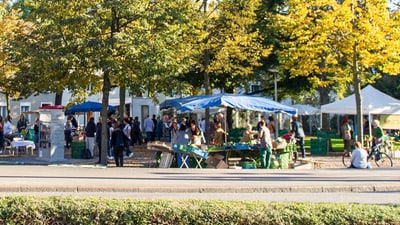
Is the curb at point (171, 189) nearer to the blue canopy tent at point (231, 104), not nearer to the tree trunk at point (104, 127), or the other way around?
the blue canopy tent at point (231, 104)

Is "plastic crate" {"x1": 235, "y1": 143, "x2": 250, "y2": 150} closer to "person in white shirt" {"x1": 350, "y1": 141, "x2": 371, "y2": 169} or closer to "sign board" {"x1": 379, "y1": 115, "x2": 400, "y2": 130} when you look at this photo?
"person in white shirt" {"x1": 350, "y1": 141, "x2": 371, "y2": 169}

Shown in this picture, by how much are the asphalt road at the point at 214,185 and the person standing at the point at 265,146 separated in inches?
56.9

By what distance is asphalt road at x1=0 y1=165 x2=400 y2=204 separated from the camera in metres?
15.2

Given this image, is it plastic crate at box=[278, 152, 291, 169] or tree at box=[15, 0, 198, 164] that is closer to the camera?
tree at box=[15, 0, 198, 164]

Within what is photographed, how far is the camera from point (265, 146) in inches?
879

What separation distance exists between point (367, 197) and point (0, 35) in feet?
81.5

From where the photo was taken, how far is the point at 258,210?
993 cm

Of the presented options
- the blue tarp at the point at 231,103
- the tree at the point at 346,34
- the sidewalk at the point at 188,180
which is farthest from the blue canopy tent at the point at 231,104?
the tree at the point at 346,34

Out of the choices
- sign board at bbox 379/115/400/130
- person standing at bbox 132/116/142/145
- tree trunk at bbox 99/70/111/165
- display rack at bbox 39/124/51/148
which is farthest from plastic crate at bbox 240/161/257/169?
person standing at bbox 132/116/142/145

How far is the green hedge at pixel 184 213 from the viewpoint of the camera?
978 centimetres

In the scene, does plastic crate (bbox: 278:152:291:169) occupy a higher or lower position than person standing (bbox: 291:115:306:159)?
lower

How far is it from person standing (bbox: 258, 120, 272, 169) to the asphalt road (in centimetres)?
145

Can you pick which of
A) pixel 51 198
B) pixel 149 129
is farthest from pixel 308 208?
pixel 149 129

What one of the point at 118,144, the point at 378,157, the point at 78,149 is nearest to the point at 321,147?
the point at 378,157
